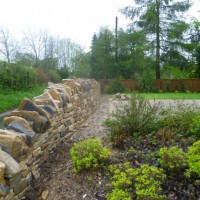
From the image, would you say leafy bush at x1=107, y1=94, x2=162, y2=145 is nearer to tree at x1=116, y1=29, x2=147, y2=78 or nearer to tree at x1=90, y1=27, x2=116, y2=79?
tree at x1=116, y1=29, x2=147, y2=78

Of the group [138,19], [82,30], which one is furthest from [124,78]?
[82,30]

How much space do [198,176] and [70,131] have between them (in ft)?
8.72

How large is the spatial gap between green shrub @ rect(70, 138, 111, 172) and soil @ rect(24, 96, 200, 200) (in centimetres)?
10

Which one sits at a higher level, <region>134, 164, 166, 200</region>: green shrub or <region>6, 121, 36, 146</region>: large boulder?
<region>6, 121, 36, 146</region>: large boulder

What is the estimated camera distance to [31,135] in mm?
3076

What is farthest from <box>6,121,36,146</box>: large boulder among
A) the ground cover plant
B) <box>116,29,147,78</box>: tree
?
<box>116,29,147,78</box>: tree

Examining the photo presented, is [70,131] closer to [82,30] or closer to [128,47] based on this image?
[128,47]

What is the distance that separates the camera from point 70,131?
483 centimetres

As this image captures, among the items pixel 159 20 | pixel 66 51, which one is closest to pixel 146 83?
pixel 159 20

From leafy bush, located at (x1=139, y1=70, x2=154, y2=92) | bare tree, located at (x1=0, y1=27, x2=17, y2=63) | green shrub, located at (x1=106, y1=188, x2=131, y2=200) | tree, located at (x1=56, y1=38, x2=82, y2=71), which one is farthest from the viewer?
tree, located at (x1=56, y1=38, x2=82, y2=71)

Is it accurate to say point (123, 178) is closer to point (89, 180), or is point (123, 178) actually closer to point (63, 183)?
point (89, 180)

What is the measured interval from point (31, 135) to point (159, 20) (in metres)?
19.2

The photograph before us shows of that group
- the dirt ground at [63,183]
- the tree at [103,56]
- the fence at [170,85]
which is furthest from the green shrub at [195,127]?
the tree at [103,56]

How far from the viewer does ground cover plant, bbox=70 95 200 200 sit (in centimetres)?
246
